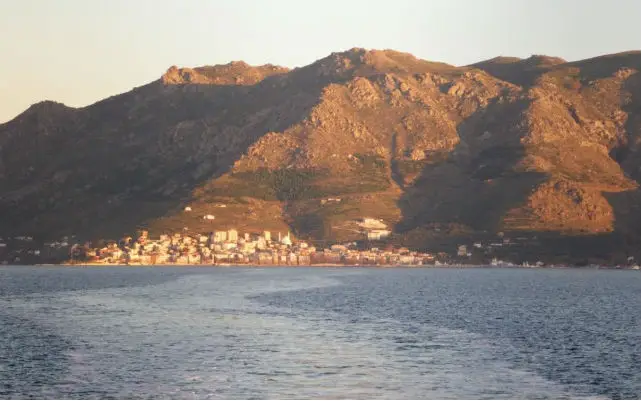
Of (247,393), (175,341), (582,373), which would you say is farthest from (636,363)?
A: (175,341)

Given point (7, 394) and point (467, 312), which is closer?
point (7, 394)

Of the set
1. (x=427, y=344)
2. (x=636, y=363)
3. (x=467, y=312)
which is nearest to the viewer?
(x=636, y=363)

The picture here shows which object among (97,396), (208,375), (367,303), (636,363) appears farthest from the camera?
(367,303)

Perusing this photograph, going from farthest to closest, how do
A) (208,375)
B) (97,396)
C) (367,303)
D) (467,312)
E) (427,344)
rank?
(367,303) → (467,312) → (427,344) → (208,375) → (97,396)

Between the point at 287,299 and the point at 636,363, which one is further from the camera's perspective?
the point at 287,299

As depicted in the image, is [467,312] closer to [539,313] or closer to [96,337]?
[539,313]

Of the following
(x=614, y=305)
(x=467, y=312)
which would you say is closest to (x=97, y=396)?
(x=467, y=312)

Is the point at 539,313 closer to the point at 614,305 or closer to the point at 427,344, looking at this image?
Answer: the point at 614,305

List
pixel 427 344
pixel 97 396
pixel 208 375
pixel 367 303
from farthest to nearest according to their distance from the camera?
1. pixel 367 303
2. pixel 427 344
3. pixel 208 375
4. pixel 97 396
